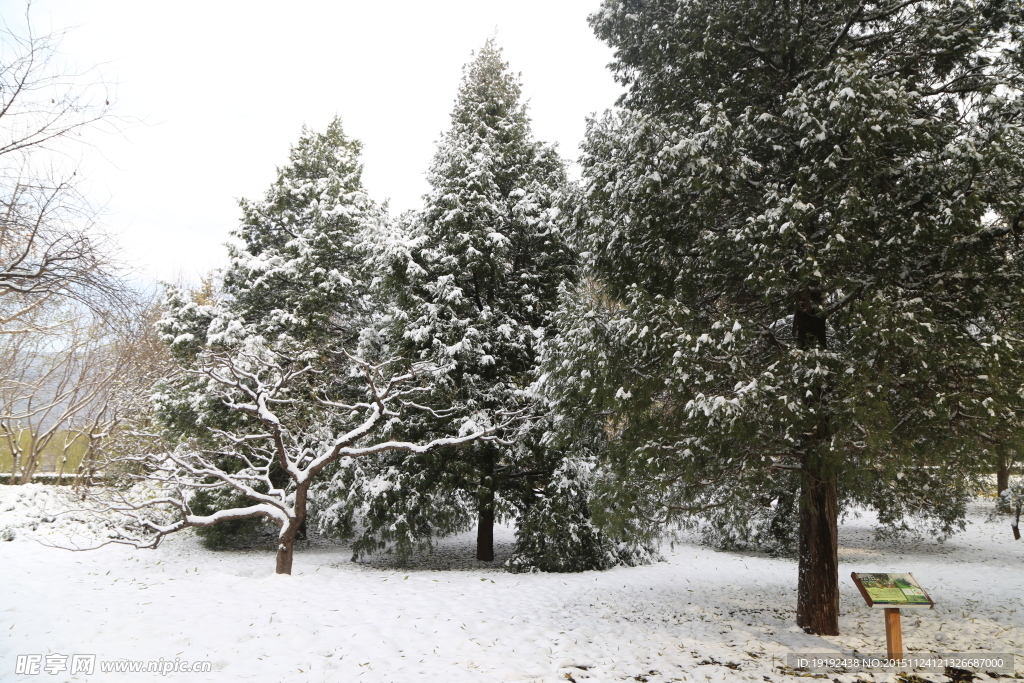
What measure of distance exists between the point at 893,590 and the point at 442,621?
14.9 ft

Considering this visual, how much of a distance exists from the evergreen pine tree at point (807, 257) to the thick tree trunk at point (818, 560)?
0.02 meters

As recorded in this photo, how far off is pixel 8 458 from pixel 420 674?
2526cm

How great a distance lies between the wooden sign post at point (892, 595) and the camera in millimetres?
4781

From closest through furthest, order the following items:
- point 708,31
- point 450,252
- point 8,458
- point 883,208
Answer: point 883,208
point 708,31
point 450,252
point 8,458

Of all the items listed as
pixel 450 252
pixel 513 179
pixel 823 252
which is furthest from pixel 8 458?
pixel 823 252

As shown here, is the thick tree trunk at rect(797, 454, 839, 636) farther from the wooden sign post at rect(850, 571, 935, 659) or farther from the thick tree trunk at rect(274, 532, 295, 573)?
the thick tree trunk at rect(274, 532, 295, 573)

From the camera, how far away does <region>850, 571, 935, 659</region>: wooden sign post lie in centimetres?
478

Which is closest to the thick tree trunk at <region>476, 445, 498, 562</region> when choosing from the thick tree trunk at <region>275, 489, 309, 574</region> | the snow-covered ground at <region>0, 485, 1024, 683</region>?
the snow-covered ground at <region>0, 485, 1024, 683</region>

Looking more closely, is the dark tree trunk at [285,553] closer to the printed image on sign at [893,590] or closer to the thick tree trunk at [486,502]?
the thick tree trunk at [486,502]

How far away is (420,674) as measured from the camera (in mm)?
4699

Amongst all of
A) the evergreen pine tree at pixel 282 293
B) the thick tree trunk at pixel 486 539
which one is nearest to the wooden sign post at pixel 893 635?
the thick tree trunk at pixel 486 539

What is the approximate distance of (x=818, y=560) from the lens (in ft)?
20.2

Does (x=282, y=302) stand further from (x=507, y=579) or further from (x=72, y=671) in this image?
(x=72, y=671)

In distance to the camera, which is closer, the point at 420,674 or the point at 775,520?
the point at 420,674
